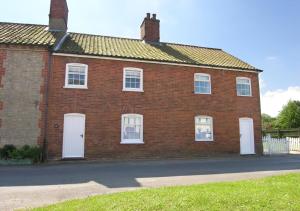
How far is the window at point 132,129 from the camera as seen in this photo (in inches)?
685

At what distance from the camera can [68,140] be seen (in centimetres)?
1628

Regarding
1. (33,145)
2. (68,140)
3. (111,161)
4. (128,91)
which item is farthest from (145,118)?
(33,145)

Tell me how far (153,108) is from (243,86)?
24.7 ft

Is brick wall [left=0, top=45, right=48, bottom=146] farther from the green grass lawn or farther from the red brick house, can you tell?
the green grass lawn

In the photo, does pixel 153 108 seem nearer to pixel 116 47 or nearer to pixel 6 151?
pixel 116 47

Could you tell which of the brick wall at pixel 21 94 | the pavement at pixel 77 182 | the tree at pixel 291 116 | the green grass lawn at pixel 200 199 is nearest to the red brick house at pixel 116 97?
the brick wall at pixel 21 94

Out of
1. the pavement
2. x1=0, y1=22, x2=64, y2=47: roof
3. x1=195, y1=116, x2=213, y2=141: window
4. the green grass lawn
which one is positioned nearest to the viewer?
the green grass lawn

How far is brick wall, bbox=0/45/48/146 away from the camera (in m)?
15.3

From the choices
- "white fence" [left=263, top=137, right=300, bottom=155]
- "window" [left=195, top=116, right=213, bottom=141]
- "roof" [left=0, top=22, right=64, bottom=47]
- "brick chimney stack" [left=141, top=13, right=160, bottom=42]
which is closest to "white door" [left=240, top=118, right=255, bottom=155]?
"white fence" [left=263, top=137, right=300, bottom=155]

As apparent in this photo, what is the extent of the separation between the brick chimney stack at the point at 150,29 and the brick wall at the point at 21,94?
9.11 m

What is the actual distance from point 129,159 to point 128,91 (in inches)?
165

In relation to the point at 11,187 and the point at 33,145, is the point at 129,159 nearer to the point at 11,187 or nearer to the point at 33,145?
the point at 33,145

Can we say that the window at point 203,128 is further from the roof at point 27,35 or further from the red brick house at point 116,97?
the roof at point 27,35

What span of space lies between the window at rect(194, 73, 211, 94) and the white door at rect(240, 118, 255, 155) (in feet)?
11.2
